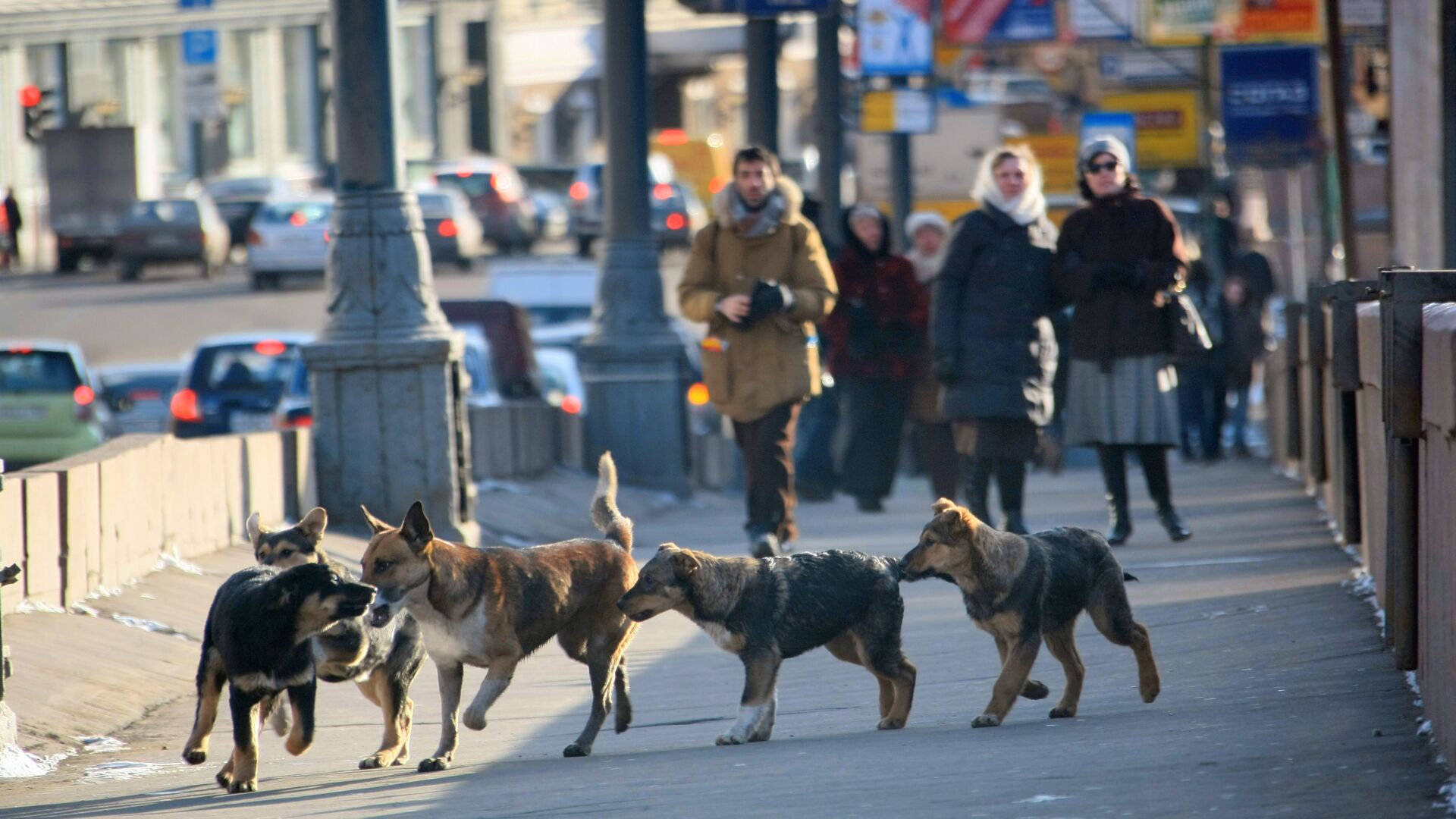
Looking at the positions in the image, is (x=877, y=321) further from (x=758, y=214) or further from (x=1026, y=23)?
(x=1026, y=23)

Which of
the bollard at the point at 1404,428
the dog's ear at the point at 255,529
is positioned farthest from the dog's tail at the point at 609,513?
the bollard at the point at 1404,428

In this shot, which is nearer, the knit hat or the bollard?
the bollard

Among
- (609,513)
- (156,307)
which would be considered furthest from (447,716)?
(156,307)

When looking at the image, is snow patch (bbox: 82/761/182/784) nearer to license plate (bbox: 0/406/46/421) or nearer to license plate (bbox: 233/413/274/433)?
license plate (bbox: 233/413/274/433)

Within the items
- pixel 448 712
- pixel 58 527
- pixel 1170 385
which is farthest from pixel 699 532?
pixel 448 712

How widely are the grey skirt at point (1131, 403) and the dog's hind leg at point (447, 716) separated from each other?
5.22 meters

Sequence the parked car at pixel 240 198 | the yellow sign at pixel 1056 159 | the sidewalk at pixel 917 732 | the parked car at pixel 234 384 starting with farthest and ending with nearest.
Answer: the parked car at pixel 240 198
the yellow sign at pixel 1056 159
the parked car at pixel 234 384
the sidewalk at pixel 917 732

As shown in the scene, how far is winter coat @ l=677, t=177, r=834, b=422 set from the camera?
11.6 m

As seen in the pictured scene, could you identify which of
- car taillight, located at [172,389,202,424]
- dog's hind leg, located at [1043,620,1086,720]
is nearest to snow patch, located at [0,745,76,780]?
dog's hind leg, located at [1043,620,1086,720]

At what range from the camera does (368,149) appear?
1198 cm

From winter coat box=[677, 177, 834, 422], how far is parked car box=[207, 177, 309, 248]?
39387 mm

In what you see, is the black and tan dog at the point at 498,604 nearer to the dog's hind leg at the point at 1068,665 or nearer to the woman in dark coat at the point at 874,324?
the dog's hind leg at the point at 1068,665

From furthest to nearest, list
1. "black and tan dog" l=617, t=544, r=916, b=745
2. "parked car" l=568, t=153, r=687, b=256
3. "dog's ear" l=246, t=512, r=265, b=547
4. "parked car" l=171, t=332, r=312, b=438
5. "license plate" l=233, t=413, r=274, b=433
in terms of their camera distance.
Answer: "parked car" l=568, t=153, r=687, b=256 < "parked car" l=171, t=332, r=312, b=438 < "license plate" l=233, t=413, r=274, b=433 < "dog's ear" l=246, t=512, r=265, b=547 < "black and tan dog" l=617, t=544, r=916, b=745

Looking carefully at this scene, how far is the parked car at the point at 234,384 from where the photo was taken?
20.4 meters
